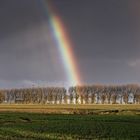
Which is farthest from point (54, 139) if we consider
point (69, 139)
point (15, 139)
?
point (15, 139)

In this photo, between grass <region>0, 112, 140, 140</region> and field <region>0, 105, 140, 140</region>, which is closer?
grass <region>0, 112, 140, 140</region>

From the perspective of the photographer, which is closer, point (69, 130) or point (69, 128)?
point (69, 130)

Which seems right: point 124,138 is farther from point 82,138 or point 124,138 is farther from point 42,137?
point 42,137

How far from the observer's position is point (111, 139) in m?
30.0

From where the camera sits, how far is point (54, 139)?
1198 inches

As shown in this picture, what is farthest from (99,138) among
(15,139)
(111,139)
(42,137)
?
(15,139)

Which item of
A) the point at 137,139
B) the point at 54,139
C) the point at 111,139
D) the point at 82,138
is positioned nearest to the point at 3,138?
the point at 54,139

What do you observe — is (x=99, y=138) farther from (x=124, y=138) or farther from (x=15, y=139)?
(x=15, y=139)

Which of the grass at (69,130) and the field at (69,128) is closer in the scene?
the grass at (69,130)

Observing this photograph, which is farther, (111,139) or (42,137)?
(42,137)

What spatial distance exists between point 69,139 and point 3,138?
250 inches

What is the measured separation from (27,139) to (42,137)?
215 cm

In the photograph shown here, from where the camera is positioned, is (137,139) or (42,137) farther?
(42,137)

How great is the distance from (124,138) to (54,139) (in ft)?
20.9
